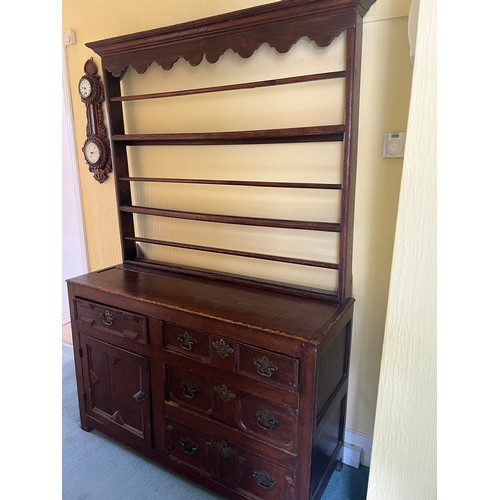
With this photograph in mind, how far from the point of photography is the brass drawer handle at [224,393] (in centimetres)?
150

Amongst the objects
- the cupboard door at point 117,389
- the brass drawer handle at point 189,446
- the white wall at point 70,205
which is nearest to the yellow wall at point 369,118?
the white wall at point 70,205

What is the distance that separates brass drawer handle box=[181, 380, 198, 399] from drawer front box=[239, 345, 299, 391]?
0.93 ft

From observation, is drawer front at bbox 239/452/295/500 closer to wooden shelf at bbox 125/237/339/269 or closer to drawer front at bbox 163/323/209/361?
drawer front at bbox 163/323/209/361

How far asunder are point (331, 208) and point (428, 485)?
105 cm

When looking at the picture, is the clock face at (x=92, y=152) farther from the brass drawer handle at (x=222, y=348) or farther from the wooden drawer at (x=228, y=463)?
the wooden drawer at (x=228, y=463)

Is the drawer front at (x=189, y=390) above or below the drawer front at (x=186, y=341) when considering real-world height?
below

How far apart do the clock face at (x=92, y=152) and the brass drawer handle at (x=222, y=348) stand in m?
1.42

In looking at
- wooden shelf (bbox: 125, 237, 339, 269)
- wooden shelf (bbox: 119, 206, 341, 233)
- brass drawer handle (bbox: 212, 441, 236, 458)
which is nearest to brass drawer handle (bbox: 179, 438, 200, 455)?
brass drawer handle (bbox: 212, 441, 236, 458)

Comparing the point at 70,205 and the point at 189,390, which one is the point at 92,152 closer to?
the point at 70,205

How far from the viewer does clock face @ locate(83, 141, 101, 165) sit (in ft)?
7.35

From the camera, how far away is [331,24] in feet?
4.51

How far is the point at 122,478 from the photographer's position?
177 centimetres

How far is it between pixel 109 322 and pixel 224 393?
67 cm

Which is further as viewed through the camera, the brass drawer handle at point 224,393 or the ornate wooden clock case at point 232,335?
the brass drawer handle at point 224,393
